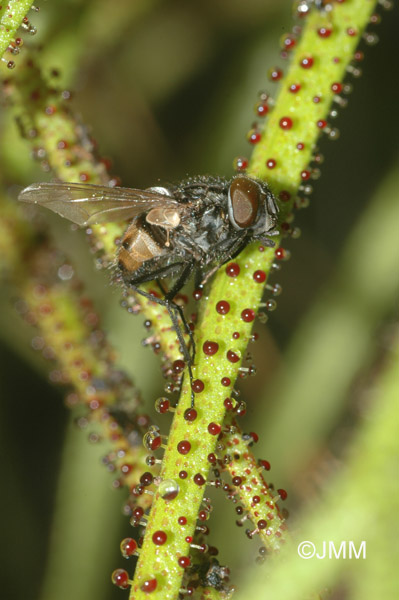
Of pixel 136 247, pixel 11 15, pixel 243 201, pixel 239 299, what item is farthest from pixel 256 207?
pixel 11 15

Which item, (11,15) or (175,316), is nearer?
(11,15)

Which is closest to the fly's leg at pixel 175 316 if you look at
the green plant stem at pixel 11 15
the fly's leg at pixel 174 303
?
the fly's leg at pixel 174 303

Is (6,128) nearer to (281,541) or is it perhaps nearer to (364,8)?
(364,8)

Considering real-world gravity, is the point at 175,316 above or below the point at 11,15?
below

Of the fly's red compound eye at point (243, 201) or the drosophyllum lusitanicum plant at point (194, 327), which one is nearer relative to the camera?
the drosophyllum lusitanicum plant at point (194, 327)

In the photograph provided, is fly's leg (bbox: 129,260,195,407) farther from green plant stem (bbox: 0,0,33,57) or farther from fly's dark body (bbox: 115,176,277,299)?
green plant stem (bbox: 0,0,33,57)

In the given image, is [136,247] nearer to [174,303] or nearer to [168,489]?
[174,303]

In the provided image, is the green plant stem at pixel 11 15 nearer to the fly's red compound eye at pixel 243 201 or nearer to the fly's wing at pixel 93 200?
the fly's wing at pixel 93 200
